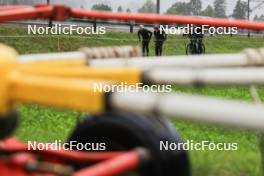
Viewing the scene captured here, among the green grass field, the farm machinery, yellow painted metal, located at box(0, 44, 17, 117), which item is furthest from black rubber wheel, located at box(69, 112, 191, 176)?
the green grass field

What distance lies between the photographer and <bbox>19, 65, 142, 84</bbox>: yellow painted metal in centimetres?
216

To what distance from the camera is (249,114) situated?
1644 millimetres

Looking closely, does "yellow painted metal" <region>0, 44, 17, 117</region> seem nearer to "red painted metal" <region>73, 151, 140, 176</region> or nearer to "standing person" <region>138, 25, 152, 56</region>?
"red painted metal" <region>73, 151, 140, 176</region>

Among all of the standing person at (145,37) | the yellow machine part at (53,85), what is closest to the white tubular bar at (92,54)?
the yellow machine part at (53,85)

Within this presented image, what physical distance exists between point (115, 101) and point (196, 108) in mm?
265

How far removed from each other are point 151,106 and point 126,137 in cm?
137

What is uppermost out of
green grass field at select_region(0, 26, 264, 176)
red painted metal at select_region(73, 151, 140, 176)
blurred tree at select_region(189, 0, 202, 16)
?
red painted metal at select_region(73, 151, 140, 176)

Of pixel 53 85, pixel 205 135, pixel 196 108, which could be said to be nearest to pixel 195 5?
pixel 205 135

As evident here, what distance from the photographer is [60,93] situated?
6.22 feet

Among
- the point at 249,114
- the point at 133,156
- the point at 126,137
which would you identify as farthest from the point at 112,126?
the point at 249,114

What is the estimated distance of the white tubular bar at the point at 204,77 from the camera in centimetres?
205

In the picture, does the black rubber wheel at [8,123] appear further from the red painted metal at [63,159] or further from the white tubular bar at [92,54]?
the white tubular bar at [92,54]

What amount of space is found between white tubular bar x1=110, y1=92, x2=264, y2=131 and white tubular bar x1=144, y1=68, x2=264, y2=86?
255 millimetres

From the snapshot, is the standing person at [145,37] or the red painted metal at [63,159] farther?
the standing person at [145,37]
